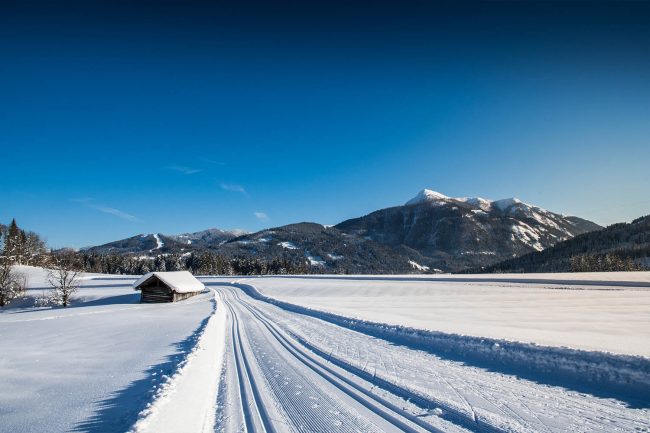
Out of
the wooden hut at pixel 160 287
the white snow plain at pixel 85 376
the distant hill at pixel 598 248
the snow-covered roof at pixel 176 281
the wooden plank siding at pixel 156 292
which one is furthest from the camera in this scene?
the distant hill at pixel 598 248

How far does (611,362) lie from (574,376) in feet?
2.79

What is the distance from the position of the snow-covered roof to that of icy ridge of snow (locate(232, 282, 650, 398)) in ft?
122

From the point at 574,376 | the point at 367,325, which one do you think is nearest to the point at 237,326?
the point at 367,325

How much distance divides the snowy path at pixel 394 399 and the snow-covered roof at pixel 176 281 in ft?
121

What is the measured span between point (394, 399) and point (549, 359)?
15.5ft

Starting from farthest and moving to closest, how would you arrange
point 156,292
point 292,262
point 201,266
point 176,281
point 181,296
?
point 292,262 < point 201,266 < point 181,296 < point 176,281 < point 156,292

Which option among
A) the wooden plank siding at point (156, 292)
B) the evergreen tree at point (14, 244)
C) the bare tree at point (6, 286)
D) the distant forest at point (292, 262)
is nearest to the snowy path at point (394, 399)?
the wooden plank siding at point (156, 292)

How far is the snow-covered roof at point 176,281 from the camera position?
43250mm

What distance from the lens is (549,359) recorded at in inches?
337

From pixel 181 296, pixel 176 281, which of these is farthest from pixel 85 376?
pixel 181 296

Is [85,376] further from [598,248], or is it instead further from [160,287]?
[598,248]

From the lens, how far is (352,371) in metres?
8.39

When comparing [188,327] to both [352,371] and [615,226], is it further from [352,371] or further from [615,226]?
[615,226]

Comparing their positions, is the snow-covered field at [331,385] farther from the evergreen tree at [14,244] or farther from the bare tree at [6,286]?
the evergreen tree at [14,244]
